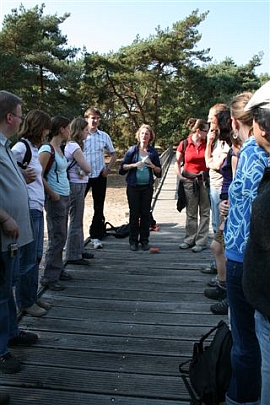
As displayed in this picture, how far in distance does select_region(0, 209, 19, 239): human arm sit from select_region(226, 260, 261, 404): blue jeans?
1186 millimetres

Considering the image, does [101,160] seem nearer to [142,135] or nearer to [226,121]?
[142,135]

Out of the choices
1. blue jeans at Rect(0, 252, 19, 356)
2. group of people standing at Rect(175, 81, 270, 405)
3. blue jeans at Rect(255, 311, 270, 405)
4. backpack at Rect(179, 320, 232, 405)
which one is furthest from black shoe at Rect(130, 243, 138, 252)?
blue jeans at Rect(255, 311, 270, 405)

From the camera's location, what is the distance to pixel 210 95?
26.3m

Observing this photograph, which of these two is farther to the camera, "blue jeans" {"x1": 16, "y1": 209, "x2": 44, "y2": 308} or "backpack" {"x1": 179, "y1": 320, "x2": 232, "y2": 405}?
"blue jeans" {"x1": 16, "y1": 209, "x2": 44, "y2": 308}

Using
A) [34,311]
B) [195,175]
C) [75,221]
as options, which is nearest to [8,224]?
[34,311]

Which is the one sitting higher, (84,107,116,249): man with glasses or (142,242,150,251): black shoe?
(84,107,116,249): man with glasses

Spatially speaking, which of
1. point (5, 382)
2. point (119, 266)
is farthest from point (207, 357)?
point (119, 266)

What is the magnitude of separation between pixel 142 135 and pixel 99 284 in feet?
6.20

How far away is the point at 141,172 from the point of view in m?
5.17

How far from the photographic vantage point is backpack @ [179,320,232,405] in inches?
80.7

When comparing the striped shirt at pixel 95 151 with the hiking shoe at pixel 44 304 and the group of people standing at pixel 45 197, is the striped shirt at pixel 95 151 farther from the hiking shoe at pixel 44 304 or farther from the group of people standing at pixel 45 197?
the hiking shoe at pixel 44 304

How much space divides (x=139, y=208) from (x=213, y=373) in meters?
3.35

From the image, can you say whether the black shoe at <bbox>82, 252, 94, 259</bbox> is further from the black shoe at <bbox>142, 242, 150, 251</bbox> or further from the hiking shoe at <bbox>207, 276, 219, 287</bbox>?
the hiking shoe at <bbox>207, 276, 219, 287</bbox>

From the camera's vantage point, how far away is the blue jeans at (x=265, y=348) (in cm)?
156
